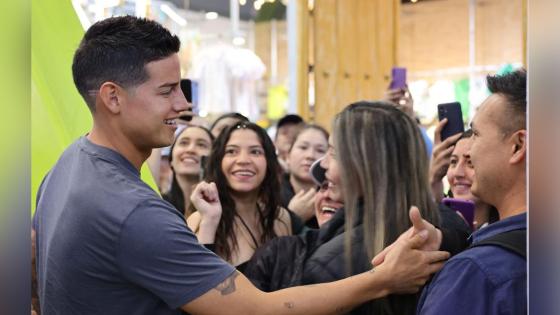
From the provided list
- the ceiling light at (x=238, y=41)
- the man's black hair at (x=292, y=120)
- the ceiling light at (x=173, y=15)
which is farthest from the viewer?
the ceiling light at (x=238, y=41)

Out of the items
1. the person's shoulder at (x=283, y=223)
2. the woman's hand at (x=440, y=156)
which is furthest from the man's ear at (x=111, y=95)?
the person's shoulder at (x=283, y=223)

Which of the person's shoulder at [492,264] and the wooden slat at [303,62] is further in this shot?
the wooden slat at [303,62]

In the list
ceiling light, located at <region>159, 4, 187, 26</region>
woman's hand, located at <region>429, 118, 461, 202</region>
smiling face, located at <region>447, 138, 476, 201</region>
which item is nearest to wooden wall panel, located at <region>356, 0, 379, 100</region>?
ceiling light, located at <region>159, 4, 187, 26</region>

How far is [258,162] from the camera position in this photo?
3766 mm

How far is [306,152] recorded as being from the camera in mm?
4910

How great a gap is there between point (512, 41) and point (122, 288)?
9094mm

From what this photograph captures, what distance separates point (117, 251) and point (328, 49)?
599cm

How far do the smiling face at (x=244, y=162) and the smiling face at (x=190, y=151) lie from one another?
2.18 ft

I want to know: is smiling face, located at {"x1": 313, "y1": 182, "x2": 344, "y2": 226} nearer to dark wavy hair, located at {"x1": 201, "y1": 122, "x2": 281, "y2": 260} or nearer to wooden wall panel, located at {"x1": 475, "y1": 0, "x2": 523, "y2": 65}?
dark wavy hair, located at {"x1": 201, "y1": 122, "x2": 281, "y2": 260}

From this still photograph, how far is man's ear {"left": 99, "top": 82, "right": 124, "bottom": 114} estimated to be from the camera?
70.3 inches

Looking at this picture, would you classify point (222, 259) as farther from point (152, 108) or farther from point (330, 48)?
point (330, 48)

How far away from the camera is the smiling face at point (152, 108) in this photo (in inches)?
70.7

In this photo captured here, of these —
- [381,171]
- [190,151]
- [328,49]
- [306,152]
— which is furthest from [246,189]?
[328,49]

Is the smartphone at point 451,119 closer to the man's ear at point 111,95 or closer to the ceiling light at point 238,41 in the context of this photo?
the man's ear at point 111,95
